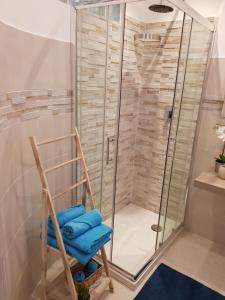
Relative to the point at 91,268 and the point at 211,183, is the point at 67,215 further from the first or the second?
Answer: the point at 211,183

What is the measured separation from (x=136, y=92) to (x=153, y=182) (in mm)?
1002

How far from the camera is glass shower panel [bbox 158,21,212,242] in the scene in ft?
6.37

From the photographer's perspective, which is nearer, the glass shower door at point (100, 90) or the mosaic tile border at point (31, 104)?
the mosaic tile border at point (31, 104)

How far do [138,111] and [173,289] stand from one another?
1.69 metres

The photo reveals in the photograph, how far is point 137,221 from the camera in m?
2.62

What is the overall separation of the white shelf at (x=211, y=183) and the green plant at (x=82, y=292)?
3.60ft

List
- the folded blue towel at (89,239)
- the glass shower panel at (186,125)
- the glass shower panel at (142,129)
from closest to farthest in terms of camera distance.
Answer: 1. the folded blue towel at (89,239)
2. the glass shower panel at (186,125)
3. the glass shower panel at (142,129)

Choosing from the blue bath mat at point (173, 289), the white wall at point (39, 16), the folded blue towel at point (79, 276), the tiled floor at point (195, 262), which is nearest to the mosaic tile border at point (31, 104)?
the white wall at point (39, 16)

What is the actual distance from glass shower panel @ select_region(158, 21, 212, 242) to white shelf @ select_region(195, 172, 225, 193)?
28 cm

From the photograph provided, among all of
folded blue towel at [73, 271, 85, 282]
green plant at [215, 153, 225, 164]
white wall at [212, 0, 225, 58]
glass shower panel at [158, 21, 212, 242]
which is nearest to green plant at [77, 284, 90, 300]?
folded blue towel at [73, 271, 85, 282]

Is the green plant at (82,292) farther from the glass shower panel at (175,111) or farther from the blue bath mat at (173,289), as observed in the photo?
the glass shower panel at (175,111)

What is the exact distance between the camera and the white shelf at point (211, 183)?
180cm

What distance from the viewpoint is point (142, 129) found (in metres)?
2.69

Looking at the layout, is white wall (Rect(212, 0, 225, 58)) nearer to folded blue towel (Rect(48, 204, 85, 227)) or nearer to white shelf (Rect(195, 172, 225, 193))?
white shelf (Rect(195, 172, 225, 193))
